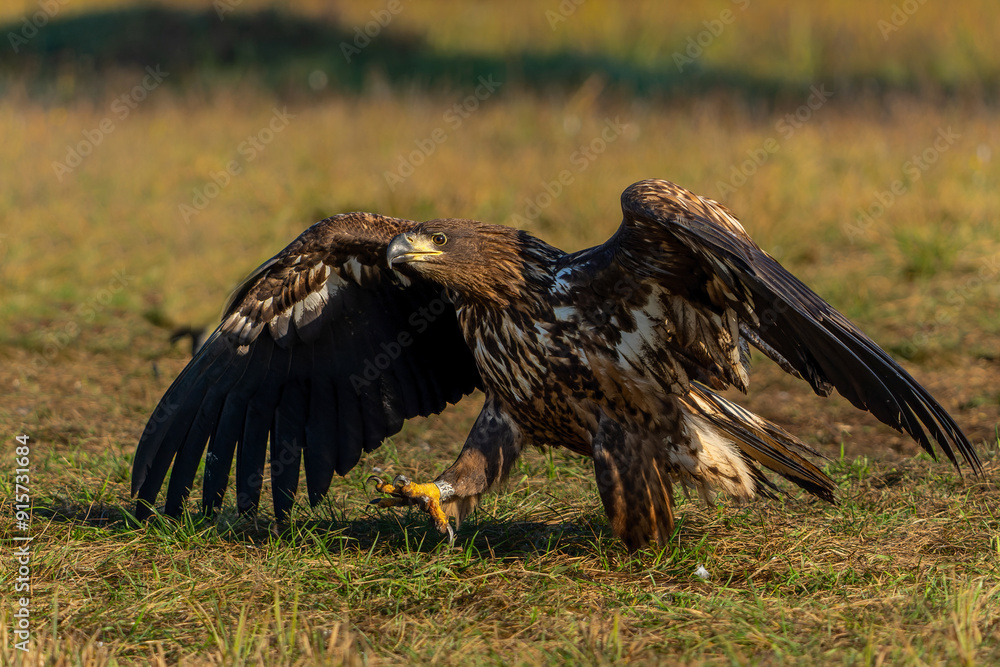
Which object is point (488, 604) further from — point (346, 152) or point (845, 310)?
point (346, 152)

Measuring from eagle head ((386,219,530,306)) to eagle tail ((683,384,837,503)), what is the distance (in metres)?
0.79

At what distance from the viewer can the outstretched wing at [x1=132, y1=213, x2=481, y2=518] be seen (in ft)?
13.0

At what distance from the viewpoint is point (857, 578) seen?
11.6 ft

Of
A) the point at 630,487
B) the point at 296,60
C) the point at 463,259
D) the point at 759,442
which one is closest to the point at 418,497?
the point at 630,487

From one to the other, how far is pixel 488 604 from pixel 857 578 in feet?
4.12

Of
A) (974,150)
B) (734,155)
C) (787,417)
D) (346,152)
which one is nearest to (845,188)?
(734,155)

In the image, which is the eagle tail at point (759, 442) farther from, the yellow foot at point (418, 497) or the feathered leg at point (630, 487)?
the yellow foot at point (418, 497)

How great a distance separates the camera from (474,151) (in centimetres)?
1011

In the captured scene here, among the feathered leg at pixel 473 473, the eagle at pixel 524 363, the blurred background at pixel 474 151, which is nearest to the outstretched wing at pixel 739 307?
the eagle at pixel 524 363

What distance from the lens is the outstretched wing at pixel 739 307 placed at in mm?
3080

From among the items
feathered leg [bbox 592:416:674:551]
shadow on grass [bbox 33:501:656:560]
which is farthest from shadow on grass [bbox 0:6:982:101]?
feathered leg [bbox 592:416:674:551]

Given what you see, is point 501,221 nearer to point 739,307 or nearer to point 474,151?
point 474,151

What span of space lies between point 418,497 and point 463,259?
2.77ft

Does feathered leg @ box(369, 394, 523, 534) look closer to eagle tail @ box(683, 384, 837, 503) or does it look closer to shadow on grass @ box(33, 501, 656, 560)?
shadow on grass @ box(33, 501, 656, 560)
